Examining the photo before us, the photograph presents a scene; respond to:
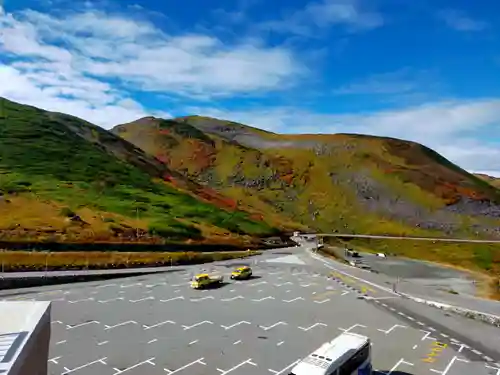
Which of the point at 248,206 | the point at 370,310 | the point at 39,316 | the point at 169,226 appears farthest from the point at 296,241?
the point at 39,316

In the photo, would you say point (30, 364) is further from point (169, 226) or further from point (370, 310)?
point (169, 226)

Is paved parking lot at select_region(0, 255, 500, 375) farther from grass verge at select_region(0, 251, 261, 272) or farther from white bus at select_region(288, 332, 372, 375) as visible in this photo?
grass verge at select_region(0, 251, 261, 272)

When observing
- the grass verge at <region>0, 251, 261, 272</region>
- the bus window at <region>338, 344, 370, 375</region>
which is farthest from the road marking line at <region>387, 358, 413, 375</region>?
the grass verge at <region>0, 251, 261, 272</region>

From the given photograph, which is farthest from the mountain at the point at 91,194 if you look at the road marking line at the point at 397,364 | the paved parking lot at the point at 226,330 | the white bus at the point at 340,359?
the white bus at the point at 340,359

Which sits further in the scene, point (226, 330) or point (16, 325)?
point (226, 330)

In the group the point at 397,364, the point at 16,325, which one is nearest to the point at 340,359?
the point at 397,364

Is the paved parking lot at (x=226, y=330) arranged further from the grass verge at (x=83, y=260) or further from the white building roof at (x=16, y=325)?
the grass verge at (x=83, y=260)

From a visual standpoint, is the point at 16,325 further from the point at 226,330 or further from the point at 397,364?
the point at 397,364
